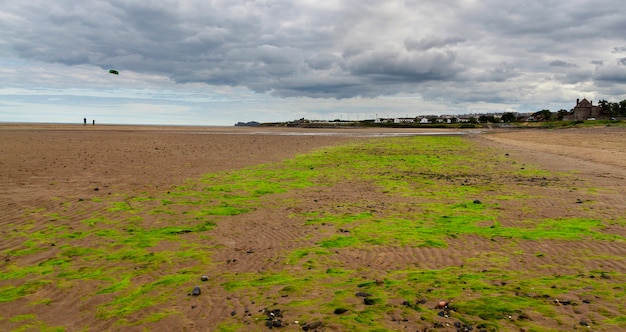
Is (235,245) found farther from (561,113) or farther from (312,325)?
(561,113)

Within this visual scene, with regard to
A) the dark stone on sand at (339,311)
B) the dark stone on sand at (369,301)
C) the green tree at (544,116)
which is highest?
the green tree at (544,116)

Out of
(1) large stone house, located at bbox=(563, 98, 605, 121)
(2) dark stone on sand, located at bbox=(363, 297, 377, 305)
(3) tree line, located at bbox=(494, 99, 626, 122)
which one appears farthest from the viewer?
(1) large stone house, located at bbox=(563, 98, 605, 121)

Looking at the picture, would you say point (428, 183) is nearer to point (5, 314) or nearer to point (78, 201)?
point (78, 201)

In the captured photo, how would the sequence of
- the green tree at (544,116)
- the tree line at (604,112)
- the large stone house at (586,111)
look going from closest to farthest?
the tree line at (604,112) < the large stone house at (586,111) < the green tree at (544,116)

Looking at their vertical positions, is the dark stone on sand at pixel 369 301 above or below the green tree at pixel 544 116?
below

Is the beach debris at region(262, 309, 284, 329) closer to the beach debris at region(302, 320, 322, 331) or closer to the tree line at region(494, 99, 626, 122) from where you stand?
the beach debris at region(302, 320, 322, 331)

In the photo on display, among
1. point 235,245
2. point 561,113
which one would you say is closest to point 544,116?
point 561,113

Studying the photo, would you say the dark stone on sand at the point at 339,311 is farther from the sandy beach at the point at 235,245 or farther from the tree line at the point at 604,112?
the tree line at the point at 604,112

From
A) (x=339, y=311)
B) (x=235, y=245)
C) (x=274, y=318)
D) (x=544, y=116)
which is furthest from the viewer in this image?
(x=544, y=116)

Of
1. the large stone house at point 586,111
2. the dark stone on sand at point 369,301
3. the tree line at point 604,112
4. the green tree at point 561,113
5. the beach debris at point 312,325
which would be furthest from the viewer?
the green tree at point 561,113

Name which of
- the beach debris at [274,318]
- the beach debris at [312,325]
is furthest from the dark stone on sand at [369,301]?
the beach debris at [274,318]

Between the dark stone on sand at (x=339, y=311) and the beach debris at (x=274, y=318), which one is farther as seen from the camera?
the dark stone on sand at (x=339, y=311)

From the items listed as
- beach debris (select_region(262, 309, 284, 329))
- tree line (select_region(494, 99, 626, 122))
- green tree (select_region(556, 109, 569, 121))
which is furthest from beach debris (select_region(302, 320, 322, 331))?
green tree (select_region(556, 109, 569, 121))

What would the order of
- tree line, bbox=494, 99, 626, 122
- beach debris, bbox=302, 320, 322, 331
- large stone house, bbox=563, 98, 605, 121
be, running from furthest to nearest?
large stone house, bbox=563, 98, 605, 121
tree line, bbox=494, 99, 626, 122
beach debris, bbox=302, 320, 322, 331
